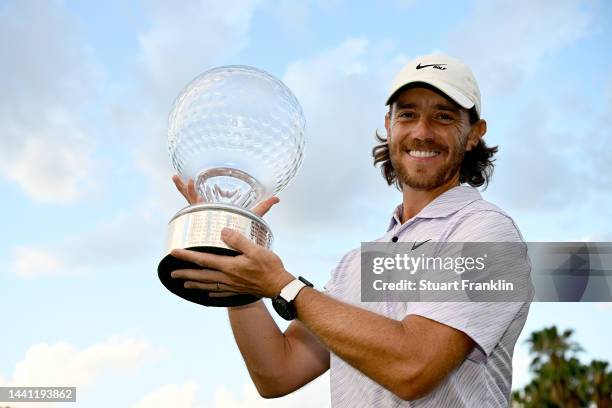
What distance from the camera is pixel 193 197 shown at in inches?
139

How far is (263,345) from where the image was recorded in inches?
150

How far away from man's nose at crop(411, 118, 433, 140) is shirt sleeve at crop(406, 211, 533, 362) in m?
0.72

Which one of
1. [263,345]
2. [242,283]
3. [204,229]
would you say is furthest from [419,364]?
[263,345]

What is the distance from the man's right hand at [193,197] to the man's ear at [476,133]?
1.23 meters

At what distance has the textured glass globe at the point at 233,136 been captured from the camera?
3.51 m

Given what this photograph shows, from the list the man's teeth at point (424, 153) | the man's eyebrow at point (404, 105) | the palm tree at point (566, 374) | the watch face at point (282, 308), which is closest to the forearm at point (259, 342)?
the watch face at point (282, 308)

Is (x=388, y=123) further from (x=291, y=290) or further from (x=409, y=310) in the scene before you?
(x=291, y=290)

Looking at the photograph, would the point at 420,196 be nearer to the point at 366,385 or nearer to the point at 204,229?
the point at 366,385

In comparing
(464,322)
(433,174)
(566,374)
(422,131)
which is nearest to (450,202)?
(433,174)

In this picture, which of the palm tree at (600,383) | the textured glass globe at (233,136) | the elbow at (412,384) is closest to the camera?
the elbow at (412,384)

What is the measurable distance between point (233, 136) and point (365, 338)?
4.08 ft

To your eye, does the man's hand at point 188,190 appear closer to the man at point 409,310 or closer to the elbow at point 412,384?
the man at point 409,310

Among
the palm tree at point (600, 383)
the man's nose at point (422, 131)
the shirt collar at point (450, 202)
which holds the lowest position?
the shirt collar at point (450, 202)

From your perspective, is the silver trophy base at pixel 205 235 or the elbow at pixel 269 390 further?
the elbow at pixel 269 390
